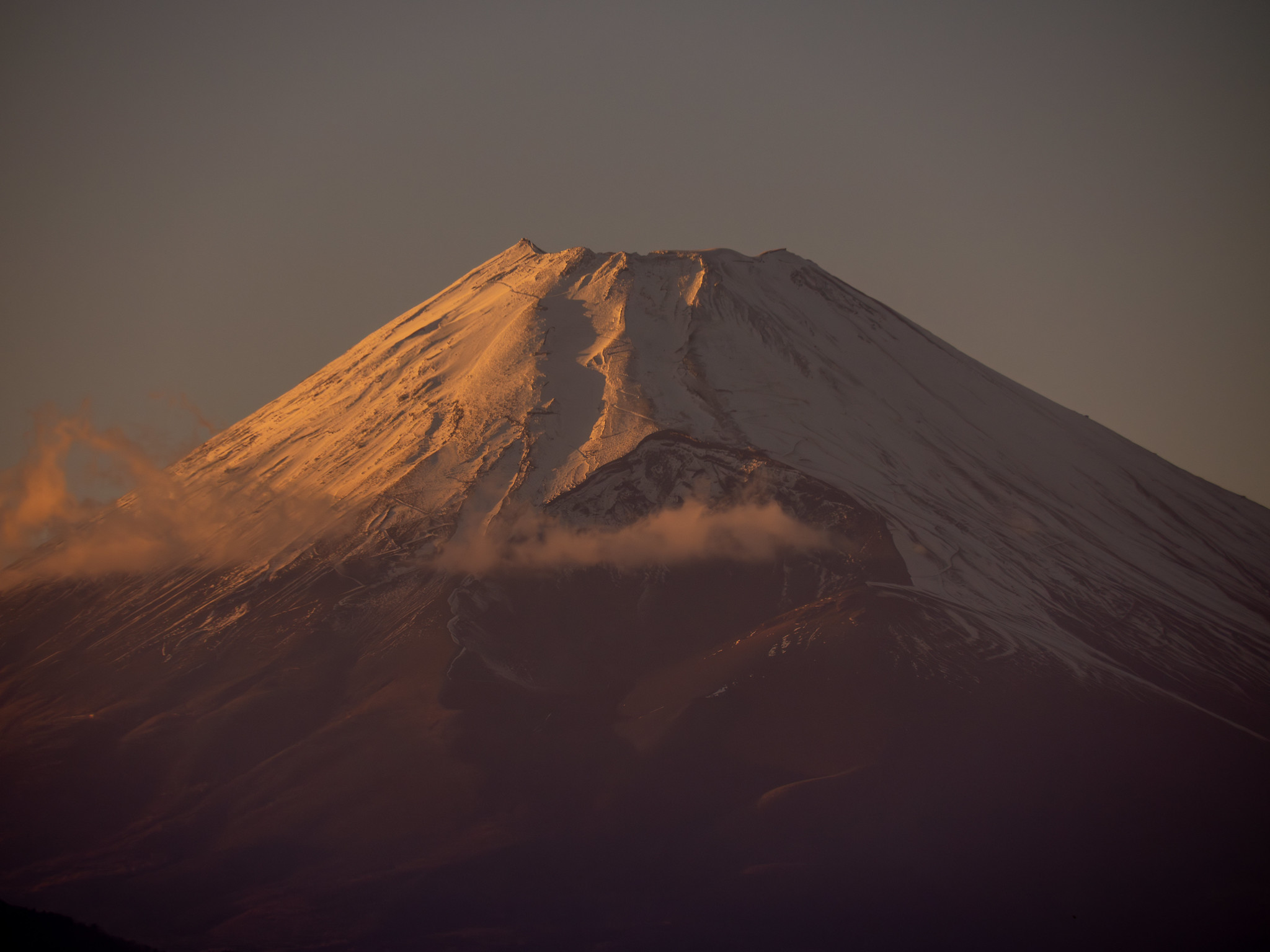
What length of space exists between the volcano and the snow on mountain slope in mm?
296

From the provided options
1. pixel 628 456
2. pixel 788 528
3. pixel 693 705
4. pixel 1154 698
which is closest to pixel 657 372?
pixel 628 456

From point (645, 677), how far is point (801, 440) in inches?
700

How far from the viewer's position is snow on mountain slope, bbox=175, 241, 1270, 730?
62438 millimetres

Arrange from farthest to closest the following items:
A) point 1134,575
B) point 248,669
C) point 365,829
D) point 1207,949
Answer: point 1134,575 < point 248,669 < point 365,829 < point 1207,949

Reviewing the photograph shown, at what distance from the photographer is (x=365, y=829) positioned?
48.5 metres

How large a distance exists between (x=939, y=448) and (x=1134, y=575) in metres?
12.8

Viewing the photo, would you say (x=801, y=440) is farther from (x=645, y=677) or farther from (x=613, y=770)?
(x=613, y=770)

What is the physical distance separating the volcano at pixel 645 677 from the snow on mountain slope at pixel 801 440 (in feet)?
0.97

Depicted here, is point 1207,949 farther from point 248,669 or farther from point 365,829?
point 248,669

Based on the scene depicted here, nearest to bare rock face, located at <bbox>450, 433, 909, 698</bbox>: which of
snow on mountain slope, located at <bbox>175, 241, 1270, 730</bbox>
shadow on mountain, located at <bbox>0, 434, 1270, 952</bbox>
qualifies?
shadow on mountain, located at <bbox>0, 434, 1270, 952</bbox>

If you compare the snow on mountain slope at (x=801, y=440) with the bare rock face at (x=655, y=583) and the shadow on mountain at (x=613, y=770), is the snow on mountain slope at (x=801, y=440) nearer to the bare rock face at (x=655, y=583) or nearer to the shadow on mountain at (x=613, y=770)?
the bare rock face at (x=655, y=583)

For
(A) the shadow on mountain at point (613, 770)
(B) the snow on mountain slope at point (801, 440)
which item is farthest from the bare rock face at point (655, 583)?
(B) the snow on mountain slope at point (801, 440)

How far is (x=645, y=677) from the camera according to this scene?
188 feet

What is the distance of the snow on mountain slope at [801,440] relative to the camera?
62.4m
